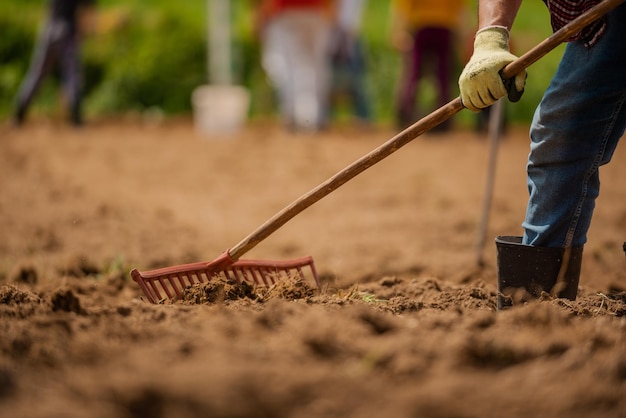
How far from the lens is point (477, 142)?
984cm

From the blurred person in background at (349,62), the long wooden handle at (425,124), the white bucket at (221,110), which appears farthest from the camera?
the white bucket at (221,110)

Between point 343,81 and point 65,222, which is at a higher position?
point 343,81

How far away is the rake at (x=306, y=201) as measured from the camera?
263cm

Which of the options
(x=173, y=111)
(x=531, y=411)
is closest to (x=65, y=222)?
(x=531, y=411)

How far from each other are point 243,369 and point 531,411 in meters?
0.63

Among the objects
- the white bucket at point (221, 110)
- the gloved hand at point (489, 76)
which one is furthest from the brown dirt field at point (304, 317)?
the white bucket at point (221, 110)

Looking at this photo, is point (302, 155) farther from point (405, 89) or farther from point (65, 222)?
point (65, 222)

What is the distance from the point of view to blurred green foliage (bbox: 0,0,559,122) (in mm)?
13180

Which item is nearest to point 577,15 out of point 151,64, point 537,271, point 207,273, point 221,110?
point 537,271

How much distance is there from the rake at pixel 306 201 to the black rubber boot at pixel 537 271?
54cm

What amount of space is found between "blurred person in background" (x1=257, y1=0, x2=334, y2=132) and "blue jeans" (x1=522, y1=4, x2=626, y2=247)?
7.08 meters

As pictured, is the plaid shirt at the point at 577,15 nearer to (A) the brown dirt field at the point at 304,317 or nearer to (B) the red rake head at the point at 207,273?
(A) the brown dirt field at the point at 304,317

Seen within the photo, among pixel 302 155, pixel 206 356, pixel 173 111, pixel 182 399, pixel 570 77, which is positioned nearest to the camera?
pixel 182 399

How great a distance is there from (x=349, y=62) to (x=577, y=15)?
8.24 metres
